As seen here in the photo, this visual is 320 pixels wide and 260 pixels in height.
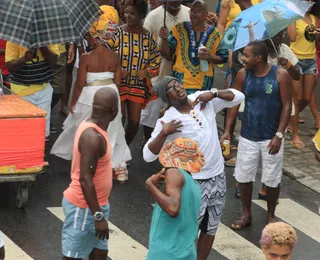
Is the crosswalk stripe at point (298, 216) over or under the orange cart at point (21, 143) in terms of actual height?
under

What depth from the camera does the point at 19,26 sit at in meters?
9.62

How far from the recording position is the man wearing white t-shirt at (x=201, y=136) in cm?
784

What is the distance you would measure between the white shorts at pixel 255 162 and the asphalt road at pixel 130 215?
571 millimetres

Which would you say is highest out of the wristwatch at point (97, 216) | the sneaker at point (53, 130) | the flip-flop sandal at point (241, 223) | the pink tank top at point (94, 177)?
the pink tank top at point (94, 177)

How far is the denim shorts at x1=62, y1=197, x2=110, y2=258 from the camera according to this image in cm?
718

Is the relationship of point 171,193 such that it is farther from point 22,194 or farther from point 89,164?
point 22,194

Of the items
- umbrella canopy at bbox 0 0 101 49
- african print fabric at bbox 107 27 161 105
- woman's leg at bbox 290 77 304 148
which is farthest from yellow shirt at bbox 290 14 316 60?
umbrella canopy at bbox 0 0 101 49

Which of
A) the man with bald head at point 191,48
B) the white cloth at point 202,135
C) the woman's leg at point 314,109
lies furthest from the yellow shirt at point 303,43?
the white cloth at point 202,135

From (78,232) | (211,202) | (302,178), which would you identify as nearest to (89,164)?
(78,232)

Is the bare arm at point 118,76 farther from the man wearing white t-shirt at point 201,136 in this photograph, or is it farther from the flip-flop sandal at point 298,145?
the flip-flop sandal at point 298,145

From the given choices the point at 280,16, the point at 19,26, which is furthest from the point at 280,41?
the point at 19,26

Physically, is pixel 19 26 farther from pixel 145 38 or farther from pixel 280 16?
pixel 280 16

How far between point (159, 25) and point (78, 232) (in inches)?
229

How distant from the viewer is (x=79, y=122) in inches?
432
